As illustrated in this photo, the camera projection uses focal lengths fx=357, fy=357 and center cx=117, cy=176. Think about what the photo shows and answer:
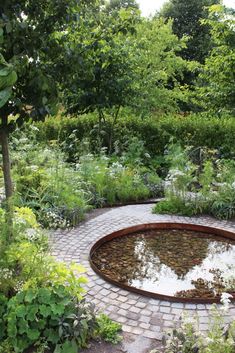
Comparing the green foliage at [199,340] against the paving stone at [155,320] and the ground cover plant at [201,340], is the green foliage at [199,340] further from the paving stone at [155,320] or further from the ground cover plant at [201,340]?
the paving stone at [155,320]

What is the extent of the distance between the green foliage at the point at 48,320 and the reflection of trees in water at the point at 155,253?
141 cm

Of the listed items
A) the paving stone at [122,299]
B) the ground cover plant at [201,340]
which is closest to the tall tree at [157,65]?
the paving stone at [122,299]

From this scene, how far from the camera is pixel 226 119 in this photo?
9258mm

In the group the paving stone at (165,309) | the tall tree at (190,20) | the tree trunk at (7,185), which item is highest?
the tall tree at (190,20)

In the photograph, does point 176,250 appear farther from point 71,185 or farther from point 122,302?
point 71,185

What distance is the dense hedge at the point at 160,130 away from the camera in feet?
28.5

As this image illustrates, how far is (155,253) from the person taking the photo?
4918mm

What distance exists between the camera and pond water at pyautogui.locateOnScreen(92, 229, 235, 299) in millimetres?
4070

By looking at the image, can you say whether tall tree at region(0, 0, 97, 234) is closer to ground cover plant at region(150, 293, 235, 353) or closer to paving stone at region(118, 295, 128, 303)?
ground cover plant at region(150, 293, 235, 353)

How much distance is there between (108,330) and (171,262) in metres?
1.83

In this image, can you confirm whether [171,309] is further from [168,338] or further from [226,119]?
[226,119]

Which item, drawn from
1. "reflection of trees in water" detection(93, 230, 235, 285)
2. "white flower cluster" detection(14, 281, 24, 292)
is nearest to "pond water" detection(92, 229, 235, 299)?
"reflection of trees in water" detection(93, 230, 235, 285)

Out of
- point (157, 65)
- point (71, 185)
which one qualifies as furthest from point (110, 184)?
point (157, 65)

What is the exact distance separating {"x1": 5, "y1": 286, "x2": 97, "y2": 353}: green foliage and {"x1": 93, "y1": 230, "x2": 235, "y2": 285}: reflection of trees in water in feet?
4.64
